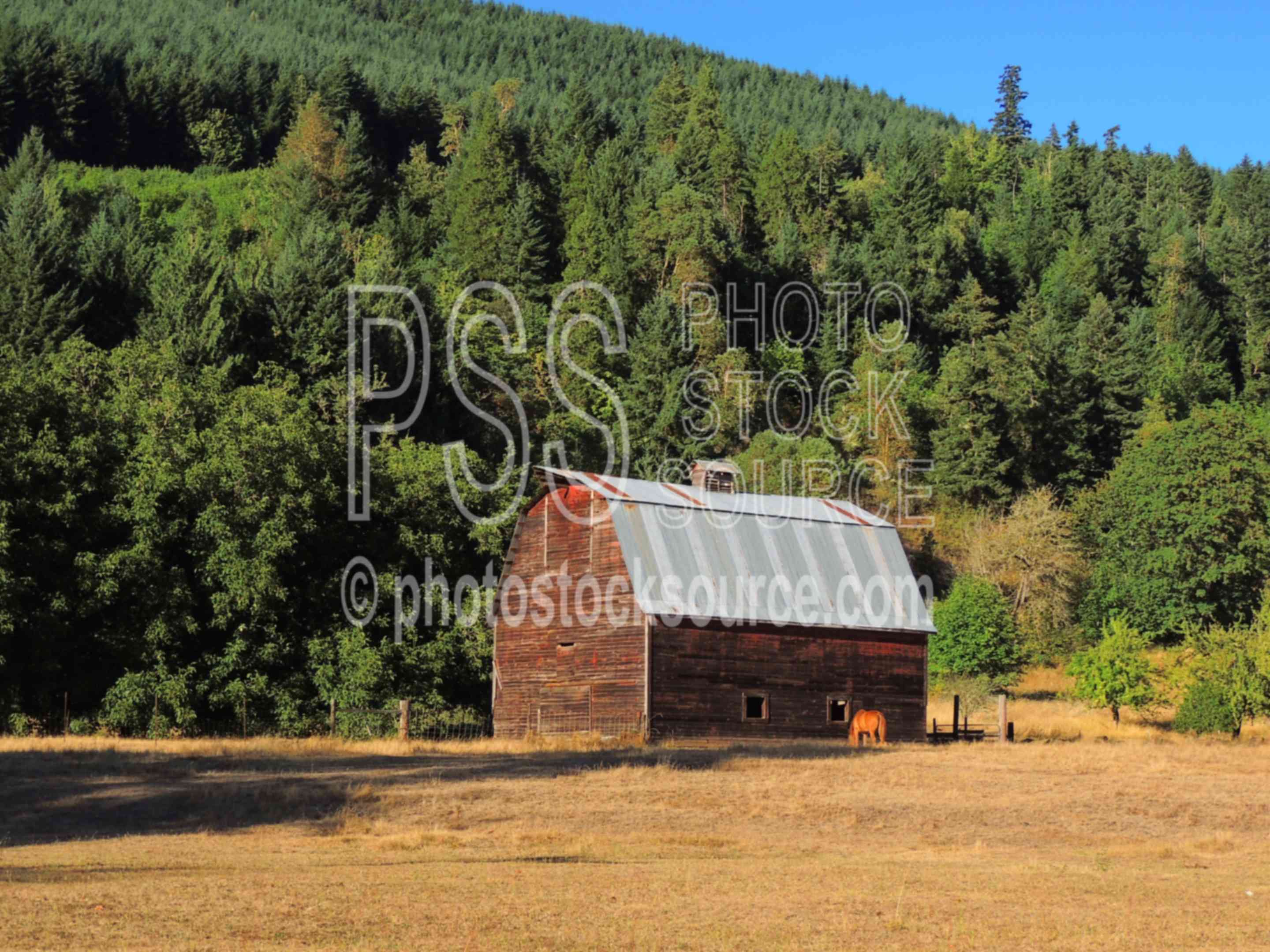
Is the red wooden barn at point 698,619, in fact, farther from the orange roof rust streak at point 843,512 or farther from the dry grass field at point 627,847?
the dry grass field at point 627,847

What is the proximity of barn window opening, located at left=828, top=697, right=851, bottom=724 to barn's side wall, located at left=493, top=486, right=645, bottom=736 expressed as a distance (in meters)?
6.47

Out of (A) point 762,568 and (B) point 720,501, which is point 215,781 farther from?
(B) point 720,501

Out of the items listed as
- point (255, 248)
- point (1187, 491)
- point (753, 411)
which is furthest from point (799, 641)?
point (255, 248)

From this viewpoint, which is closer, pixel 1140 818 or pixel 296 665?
pixel 1140 818

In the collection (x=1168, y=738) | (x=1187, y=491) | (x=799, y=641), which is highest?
(x=1187, y=491)

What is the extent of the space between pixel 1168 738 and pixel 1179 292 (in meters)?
88.2

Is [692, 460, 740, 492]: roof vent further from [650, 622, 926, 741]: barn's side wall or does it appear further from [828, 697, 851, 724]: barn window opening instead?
[828, 697, 851, 724]: barn window opening

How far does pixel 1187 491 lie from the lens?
260 ft

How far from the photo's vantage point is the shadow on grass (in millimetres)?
27547

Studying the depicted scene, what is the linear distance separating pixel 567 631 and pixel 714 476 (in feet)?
31.4

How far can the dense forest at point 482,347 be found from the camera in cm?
4825

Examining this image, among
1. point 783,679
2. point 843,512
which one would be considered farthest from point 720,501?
point 783,679

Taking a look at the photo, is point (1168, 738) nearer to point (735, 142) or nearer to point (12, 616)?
point (12, 616)

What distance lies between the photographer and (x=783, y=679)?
4628cm
